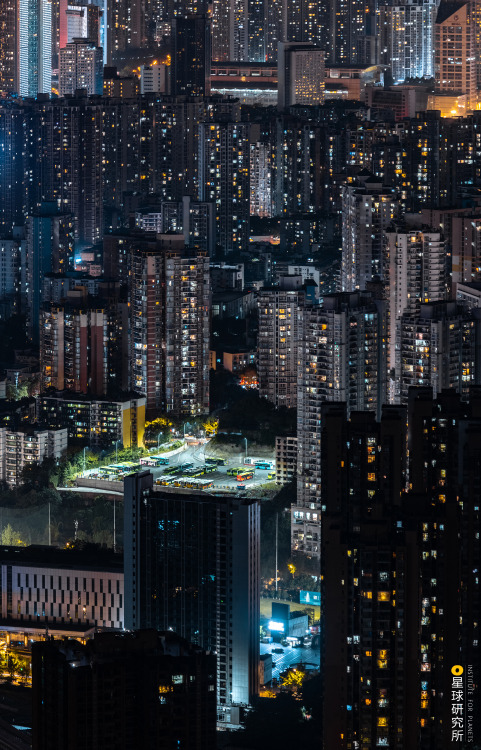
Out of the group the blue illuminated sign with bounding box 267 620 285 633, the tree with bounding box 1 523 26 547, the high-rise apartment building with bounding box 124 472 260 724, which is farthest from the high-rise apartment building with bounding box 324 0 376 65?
the high-rise apartment building with bounding box 124 472 260 724

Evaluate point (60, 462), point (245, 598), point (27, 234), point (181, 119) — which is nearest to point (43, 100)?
point (181, 119)

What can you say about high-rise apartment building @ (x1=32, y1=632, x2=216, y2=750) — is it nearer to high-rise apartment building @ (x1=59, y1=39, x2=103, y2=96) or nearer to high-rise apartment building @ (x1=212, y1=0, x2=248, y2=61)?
high-rise apartment building @ (x1=59, y1=39, x2=103, y2=96)

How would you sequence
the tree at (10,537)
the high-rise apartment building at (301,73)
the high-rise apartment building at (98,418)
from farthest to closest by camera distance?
the high-rise apartment building at (301,73), the high-rise apartment building at (98,418), the tree at (10,537)

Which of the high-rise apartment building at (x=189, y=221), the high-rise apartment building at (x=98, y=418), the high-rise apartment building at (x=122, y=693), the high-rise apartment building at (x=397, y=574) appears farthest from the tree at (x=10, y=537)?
the high-rise apartment building at (x=189, y=221)

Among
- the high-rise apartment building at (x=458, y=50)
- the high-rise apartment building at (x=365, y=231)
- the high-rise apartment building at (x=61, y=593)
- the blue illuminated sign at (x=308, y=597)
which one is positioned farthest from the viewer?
the high-rise apartment building at (x=458, y=50)

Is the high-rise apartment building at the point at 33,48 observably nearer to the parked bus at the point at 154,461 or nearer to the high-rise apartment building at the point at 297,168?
the high-rise apartment building at the point at 297,168

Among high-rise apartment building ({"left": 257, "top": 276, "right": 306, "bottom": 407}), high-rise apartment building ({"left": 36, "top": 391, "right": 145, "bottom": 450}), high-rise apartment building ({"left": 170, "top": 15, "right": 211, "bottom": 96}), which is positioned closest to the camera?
high-rise apartment building ({"left": 36, "top": 391, "right": 145, "bottom": 450})

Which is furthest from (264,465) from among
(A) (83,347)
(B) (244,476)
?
(A) (83,347)
